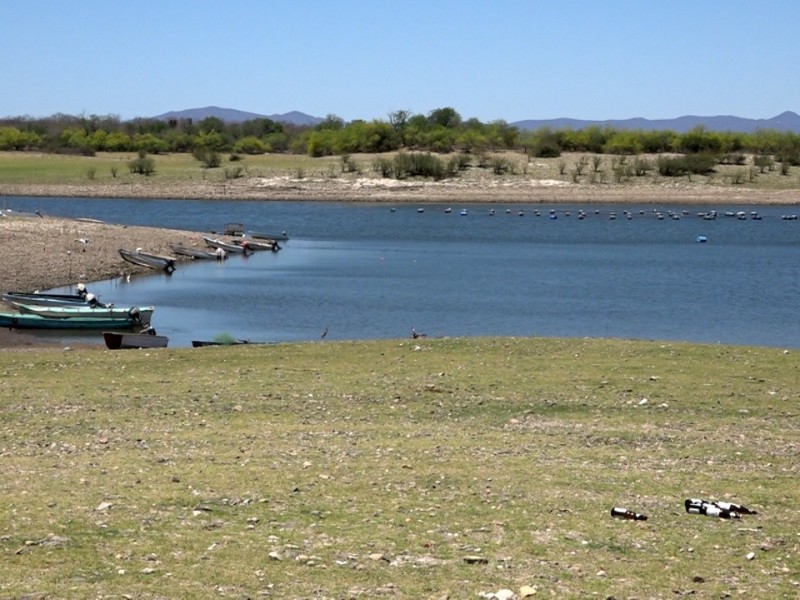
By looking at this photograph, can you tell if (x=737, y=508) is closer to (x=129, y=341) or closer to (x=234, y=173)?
(x=129, y=341)

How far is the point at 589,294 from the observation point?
41156 millimetres

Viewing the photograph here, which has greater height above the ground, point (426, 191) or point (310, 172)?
point (310, 172)

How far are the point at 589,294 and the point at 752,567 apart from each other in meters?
33.3

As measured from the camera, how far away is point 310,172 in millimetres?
116062

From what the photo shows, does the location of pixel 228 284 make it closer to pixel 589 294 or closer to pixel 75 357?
pixel 589 294

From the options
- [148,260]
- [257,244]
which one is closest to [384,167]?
[257,244]

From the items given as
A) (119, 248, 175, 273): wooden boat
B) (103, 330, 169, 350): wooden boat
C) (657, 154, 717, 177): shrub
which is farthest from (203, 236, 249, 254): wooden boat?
(657, 154, 717, 177): shrub

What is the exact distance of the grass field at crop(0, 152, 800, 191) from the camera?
109000mm

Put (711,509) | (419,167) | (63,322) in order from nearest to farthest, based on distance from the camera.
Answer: (711,509) → (63,322) → (419,167)

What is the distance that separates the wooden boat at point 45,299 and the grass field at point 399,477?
47.4 ft

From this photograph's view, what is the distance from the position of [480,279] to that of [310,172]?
71250 millimetres

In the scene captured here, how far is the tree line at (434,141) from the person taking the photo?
132 metres

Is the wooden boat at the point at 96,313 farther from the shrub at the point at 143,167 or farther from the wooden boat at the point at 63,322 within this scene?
the shrub at the point at 143,167

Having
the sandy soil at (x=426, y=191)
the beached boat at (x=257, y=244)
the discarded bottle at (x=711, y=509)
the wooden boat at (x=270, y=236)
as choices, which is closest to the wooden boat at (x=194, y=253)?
the beached boat at (x=257, y=244)
